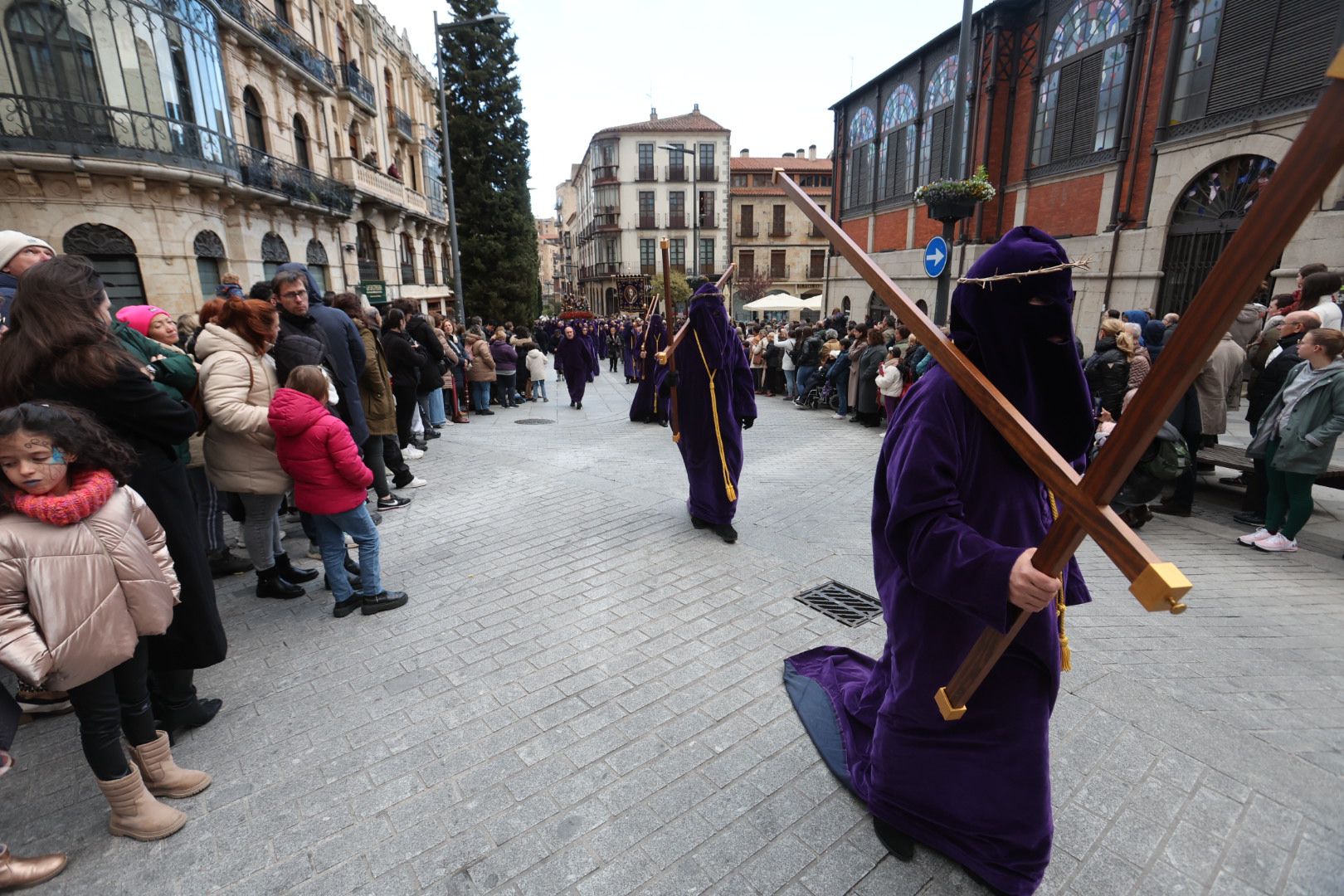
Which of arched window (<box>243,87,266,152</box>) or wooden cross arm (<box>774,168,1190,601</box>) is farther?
arched window (<box>243,87,266,152</box>)

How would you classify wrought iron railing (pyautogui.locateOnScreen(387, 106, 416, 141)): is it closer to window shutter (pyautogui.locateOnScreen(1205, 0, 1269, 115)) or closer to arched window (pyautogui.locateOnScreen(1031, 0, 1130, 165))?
arched window (pyautogui.locateOnScreen(1031, 0, 1130, 165))

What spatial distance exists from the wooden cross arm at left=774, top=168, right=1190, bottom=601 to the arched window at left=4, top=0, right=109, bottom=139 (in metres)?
17.7

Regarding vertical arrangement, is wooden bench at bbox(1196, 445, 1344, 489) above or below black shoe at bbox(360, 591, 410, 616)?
above

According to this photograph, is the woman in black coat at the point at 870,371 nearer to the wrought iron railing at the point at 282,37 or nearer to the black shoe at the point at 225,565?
the black shoe at the point at 225,565

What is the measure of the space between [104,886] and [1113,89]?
1967 centimetres

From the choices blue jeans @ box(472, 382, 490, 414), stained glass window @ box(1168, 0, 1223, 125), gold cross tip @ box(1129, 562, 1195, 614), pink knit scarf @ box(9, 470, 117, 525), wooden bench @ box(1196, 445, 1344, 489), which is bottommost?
blue jeans @ box(472, 382, 490, 414)

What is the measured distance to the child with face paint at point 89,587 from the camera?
2.13 m

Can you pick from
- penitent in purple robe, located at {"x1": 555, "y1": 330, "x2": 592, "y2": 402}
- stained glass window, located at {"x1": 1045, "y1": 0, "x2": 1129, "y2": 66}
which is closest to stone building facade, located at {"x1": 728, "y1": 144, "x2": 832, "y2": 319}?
stained glass window, located at {"x1": 1045, "y1": 0, "x2": 1129, "y2": 66}

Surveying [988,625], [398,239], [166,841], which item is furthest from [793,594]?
[398,239]

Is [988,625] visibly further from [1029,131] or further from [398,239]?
[398,239]

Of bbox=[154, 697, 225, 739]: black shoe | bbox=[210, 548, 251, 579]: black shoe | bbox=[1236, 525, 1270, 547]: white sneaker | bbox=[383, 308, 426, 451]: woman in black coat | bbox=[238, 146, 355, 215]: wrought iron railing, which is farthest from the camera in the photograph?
bbox=[238, 146, 355, 215]: wrought iron railing

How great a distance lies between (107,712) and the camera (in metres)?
2.36

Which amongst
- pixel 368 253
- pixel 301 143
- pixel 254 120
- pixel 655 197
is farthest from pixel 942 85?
pixel 655 197

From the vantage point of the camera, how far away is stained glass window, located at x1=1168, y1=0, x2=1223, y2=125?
12.2 m
